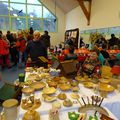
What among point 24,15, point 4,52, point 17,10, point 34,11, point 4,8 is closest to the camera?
point 4,52

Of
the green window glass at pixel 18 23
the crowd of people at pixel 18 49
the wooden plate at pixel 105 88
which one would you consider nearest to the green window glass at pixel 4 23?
the green window glass at pixel 18 23

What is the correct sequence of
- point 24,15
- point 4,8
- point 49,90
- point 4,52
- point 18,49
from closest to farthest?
point 49,90, point 4,52, point 18,49, point 4,8, point 24,15

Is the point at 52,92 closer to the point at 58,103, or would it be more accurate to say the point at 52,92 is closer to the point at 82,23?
the point at 58,103

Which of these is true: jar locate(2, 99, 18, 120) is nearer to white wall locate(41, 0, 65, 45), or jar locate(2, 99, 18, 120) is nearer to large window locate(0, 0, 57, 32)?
large window locate(0, 0, 57, 32)

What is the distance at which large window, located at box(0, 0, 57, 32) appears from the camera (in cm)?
903

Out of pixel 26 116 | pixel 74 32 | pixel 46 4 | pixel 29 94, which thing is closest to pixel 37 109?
pixel 26 116

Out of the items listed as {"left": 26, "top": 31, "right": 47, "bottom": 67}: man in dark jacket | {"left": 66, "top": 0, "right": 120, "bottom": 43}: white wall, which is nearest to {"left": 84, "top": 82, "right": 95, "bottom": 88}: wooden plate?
{"left": 26, "top": 31, "right": 47, "bottom": 67}: man in dark jacket

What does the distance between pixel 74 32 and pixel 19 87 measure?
19.8 ft

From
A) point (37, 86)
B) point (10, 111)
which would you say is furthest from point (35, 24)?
point (10, 111)

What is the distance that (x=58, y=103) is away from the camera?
4.69 feet

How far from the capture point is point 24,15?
30.7 ft

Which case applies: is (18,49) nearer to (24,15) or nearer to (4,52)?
(4,52)

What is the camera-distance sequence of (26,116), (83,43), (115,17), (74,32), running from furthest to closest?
1. (74,32)
2. (83,43)
3. (115,17)
4. (26,116)

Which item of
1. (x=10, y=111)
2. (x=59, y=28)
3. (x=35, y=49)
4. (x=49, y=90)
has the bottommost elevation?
(x=10, y=111)
